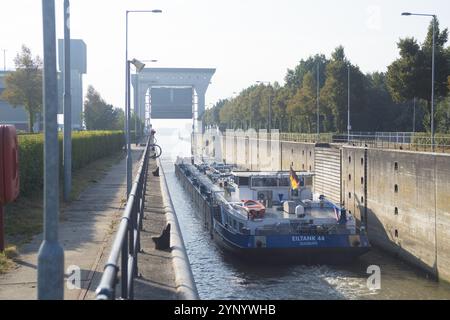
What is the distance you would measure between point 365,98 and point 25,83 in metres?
33.4

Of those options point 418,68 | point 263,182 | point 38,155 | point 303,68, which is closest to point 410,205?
point 263,182

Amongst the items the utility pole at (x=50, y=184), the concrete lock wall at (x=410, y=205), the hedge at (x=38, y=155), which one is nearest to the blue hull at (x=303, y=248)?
the concrete lock wall at (x=410, y=205)

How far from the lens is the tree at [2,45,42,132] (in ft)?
186

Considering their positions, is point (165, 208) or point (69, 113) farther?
point (69, 113)

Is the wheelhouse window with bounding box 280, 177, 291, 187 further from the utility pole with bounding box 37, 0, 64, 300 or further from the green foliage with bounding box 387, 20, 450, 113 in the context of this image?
the utility pole with bounding box 37, 0, 64, 300

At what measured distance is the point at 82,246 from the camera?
15.2 m

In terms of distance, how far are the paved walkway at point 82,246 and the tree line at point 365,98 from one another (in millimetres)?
25127

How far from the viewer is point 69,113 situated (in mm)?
25594

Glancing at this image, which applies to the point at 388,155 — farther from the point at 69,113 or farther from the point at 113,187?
the point at 69,113

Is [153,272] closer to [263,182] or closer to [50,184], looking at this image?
[50,184]

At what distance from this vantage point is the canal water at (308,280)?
2397cm

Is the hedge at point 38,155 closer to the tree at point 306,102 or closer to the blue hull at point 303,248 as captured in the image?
the blue hull at point 303,248
